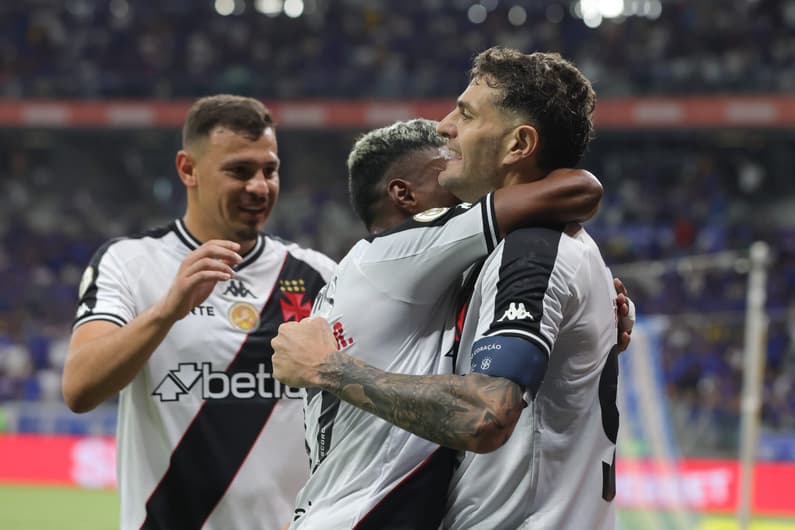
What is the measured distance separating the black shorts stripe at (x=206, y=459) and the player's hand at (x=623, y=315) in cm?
130

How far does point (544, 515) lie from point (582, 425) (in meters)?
0.21

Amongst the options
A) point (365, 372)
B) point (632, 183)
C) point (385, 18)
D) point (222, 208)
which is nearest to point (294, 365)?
point (365, 372)

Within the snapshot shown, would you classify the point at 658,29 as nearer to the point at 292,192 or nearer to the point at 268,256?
the point at 292,192

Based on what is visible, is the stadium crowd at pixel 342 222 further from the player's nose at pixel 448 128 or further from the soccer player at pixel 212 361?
the player's nose at pixel 448 128

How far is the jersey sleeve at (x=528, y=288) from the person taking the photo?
220 centimetres

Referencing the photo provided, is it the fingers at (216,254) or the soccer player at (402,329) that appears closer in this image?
the soccer player at (402,329)

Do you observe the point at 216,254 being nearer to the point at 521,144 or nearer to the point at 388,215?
the point at 388,215

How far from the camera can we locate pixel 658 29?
2294 centimetres

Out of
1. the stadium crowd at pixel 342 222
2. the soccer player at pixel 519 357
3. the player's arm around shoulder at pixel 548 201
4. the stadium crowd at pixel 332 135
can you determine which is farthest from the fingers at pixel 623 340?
the stadium crowd at pixel 332 135

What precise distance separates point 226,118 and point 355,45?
21385 millimetres

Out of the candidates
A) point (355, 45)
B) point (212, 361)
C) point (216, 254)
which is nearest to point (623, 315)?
point (216, 254)

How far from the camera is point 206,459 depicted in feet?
11.4

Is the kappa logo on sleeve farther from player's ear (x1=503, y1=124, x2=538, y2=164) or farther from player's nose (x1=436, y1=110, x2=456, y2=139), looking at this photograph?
player's nose (x1=436, y1=110, x2=456, y2=139)

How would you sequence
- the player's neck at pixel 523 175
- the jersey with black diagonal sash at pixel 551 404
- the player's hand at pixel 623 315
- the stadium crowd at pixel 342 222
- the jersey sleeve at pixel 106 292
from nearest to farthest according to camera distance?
1. the jersey with black diagonal sash at pixel 551 404
2. the player's neck at pixel 523 175
3. the player's hand at pixel 623 315
4. the jersey sleeve at pixel 106 292
5. the stadium crowd at pixel 342 222
